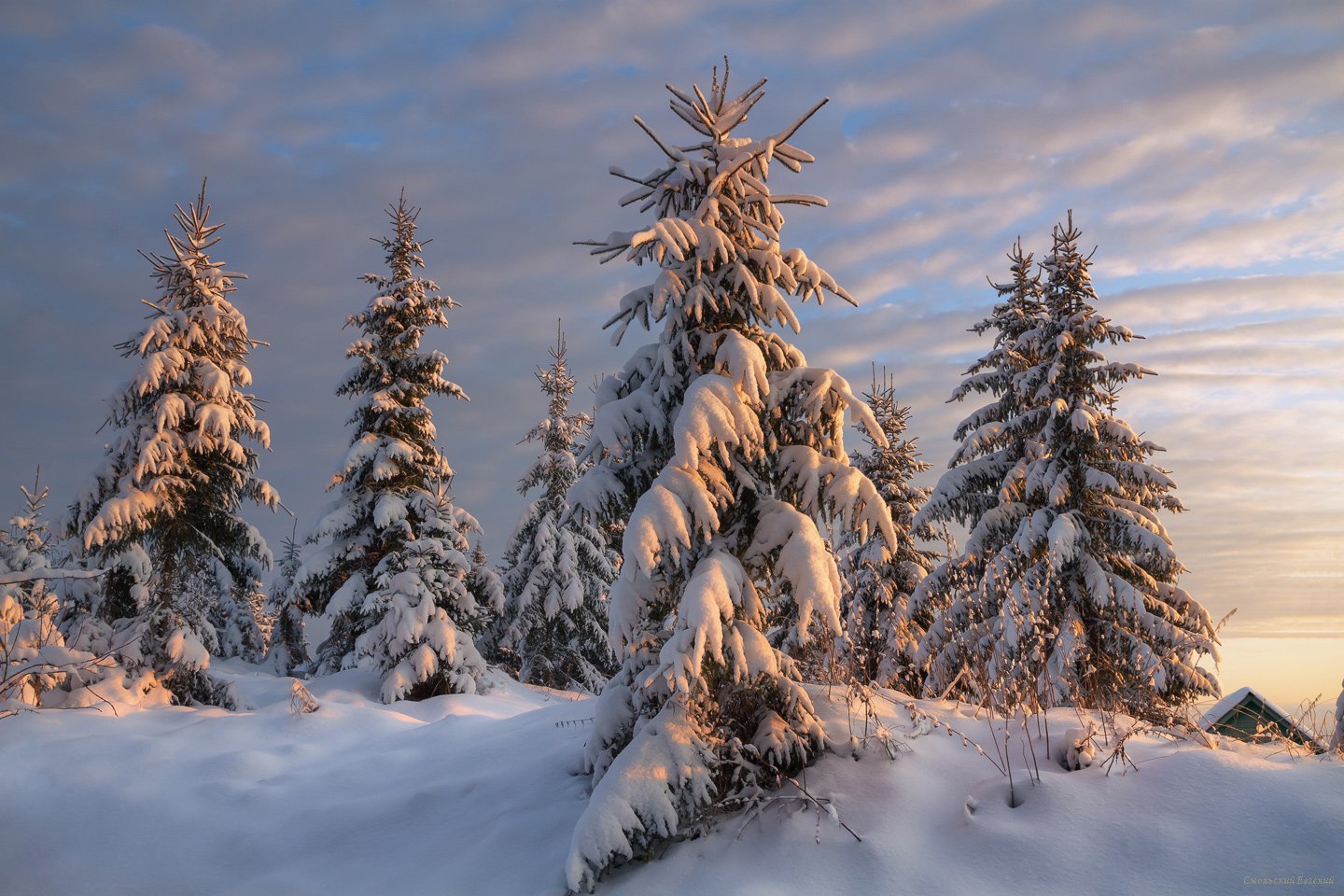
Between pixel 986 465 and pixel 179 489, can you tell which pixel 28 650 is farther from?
pixel 986 465

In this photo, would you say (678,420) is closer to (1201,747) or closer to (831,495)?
(831,495)

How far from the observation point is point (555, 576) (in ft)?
89.9

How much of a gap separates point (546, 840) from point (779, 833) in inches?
75.9

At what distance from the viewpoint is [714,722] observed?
247 inches

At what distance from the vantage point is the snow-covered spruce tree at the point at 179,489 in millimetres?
14711

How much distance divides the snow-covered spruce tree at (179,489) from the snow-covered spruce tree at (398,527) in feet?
8.91

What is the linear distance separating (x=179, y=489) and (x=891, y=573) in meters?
17.8

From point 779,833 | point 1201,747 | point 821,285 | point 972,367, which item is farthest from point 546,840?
point 972,367

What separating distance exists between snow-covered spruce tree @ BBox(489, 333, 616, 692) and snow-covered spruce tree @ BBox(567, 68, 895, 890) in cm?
2018

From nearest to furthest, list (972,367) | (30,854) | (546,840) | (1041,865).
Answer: (1041,865), (546,840), (30,854), (972,367)

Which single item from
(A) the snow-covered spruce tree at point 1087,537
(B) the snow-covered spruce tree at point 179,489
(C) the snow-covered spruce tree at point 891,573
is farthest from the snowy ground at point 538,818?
(C) the snow-covered spruce tree at point 891,573

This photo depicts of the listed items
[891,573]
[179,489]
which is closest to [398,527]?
[179,489]

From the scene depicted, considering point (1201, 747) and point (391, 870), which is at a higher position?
point (1201, 747)

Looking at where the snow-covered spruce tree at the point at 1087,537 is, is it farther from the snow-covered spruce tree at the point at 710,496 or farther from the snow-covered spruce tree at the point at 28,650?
the snow-covered spruce tree at the point at 28,650
